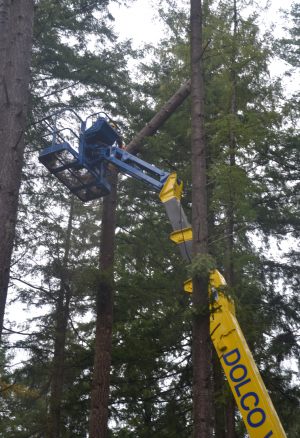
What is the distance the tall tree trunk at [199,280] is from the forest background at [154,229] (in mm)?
1854

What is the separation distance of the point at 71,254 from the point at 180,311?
24.3 ft

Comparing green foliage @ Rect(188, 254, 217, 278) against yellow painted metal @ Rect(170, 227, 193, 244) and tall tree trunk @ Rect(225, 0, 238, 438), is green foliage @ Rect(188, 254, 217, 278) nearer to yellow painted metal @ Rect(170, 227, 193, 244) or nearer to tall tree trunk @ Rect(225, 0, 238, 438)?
tall tree trunk @ Rect(225, 0, 238, 438)

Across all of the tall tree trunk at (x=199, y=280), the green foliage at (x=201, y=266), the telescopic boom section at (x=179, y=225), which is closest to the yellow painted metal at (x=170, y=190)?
the telescopic boom section at (x=179, y=225)

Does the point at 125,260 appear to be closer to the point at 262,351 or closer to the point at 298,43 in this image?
the point at 262,351

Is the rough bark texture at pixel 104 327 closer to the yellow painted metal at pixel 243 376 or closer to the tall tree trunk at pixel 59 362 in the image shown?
the tall tree trunk at pixel 59 362

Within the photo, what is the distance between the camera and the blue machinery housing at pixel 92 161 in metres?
9.78

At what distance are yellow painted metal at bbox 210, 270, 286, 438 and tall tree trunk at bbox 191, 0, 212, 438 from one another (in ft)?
1.56

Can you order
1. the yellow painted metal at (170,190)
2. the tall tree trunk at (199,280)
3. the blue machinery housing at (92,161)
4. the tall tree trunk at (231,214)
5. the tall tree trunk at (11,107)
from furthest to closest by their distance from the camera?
the blue machinery housing at (92,161)
the yellow painted metal at (170,190)
the tall tree trunk at (231,214)
the tall tree trunk at (11,107)
the tall tree trunk at (199,280)

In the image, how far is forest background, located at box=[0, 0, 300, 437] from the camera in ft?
34.1

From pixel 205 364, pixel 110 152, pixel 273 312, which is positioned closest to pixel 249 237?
pixel 273 312

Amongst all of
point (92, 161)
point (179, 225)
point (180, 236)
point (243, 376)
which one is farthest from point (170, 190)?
point (243, 376)

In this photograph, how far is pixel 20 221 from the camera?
1235 cm

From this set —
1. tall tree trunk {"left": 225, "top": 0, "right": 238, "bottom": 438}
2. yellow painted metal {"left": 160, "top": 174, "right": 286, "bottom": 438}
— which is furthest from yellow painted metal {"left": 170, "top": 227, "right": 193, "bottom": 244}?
yellow painted metal {"left": 160, "top": 174, "right": 286, "bottom": 438}

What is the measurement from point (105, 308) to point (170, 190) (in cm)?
295
